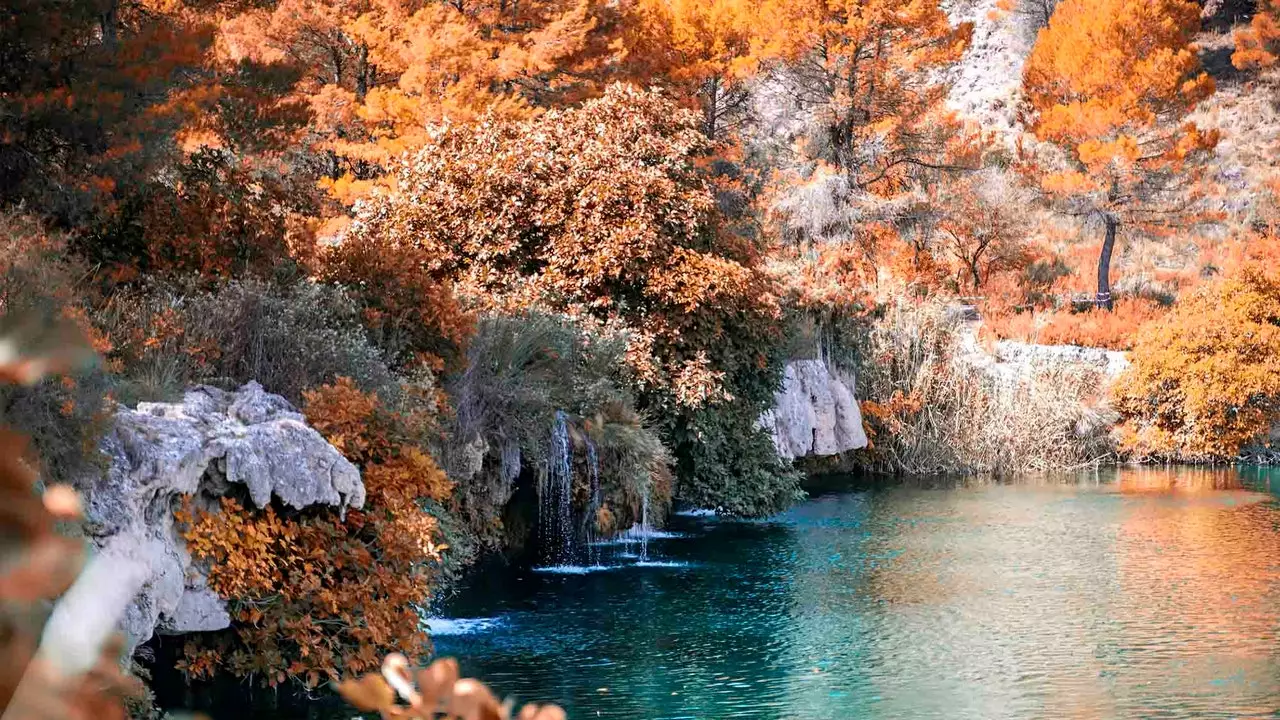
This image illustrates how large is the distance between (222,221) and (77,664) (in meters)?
10.3

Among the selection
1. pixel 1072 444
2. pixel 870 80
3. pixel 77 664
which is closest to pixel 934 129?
pixel 870 80

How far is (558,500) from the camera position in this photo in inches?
479

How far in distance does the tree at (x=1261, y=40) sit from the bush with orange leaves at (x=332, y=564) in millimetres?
40313

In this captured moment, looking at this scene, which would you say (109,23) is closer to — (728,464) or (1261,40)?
(728,464)

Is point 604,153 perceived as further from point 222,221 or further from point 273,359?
point 273,359

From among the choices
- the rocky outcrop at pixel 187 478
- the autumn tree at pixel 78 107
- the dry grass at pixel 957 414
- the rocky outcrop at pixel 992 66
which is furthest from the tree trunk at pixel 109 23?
the rocky outcrop at pixel 992 66

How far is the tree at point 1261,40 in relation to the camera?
1645 inches

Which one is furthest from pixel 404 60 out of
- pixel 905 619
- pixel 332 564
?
pixel 332 564

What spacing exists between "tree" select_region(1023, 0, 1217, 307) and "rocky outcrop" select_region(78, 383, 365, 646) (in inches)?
990

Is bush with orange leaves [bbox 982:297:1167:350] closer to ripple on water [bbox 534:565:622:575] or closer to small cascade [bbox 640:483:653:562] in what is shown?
small cascade [bbox 640:483:653:562]

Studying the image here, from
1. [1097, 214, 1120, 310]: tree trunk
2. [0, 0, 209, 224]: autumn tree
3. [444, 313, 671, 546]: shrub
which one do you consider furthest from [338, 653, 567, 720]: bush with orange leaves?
[1097, 214, 1120, 310]: tree trunk

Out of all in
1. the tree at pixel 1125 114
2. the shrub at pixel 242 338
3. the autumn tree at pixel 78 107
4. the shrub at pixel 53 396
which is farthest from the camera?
the tree at pixel 1125 114

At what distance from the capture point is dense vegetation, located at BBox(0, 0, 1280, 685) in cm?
791

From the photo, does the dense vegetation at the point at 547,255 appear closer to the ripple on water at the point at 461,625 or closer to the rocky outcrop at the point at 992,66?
the ripple on water at the point at 461,625
